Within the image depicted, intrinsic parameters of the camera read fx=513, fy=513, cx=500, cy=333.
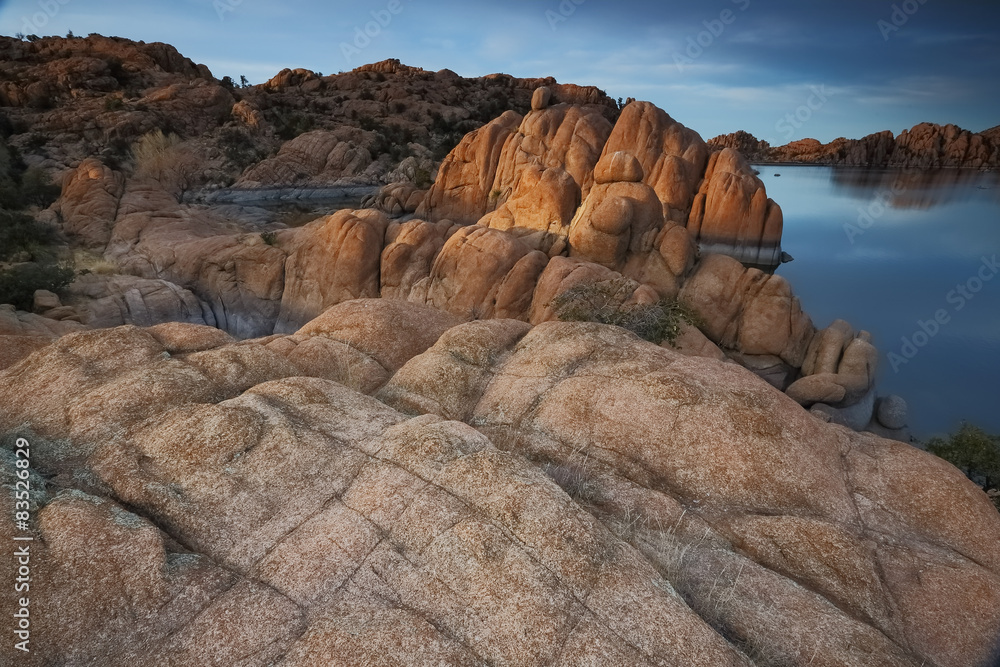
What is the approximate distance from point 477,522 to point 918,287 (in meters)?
61.4

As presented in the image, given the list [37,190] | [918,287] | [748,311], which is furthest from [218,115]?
[918,287]

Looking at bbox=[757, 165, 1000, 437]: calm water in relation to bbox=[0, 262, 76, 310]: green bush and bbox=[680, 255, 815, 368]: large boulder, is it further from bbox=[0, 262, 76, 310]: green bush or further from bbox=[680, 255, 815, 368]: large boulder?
bbox=[0, 262, 76, 310]: green bush

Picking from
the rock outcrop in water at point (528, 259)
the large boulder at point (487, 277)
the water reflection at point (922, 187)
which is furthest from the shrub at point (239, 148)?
the water reflection at point (922, 187)

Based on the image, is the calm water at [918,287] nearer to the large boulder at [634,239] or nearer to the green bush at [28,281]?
the large boulder at [634,239]

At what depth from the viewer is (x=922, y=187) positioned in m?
125

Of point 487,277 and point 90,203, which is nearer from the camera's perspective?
point 487,277

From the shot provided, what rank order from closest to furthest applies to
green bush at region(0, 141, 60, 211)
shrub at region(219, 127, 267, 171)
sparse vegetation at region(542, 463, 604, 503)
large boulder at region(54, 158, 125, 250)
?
1. sparse vegetation at region(542, 463, 604, 503)
2. large boulder at region(54, 158, 125, 250)
3. green bush at region(0, 141, 60, 211)
4. shrub at region(219, 127, 267, 171)

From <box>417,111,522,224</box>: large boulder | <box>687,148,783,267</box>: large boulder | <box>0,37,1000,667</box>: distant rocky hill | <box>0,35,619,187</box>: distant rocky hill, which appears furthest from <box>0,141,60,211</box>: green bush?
<box>687,148,783,267</box>: large boulder

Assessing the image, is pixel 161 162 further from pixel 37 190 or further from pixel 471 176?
pixel 471 176

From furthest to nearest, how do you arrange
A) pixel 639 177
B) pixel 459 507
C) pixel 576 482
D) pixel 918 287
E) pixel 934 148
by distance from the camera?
pixel 934 148
pixel 918 287
pixel 639 177
pixel 576 482
pixel 459 507

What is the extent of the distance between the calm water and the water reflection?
1658 millimetres

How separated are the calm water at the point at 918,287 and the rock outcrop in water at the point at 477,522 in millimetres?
24565

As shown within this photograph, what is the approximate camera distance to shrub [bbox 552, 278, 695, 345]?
2100 centimetres

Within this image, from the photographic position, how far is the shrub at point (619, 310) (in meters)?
21.0
